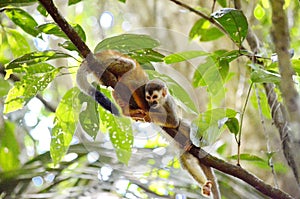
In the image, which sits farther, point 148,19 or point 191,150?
point 148,19

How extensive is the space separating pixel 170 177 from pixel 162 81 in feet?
1.32

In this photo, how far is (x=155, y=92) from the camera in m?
1.50

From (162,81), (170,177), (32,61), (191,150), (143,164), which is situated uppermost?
(32,61)

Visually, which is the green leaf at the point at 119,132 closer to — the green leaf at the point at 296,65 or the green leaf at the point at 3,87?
the green leaf at the point at 3,87

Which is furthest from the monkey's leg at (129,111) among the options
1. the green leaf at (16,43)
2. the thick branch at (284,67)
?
the thick branch at (284,67)

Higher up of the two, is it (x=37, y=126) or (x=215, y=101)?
(x=215, y=101)

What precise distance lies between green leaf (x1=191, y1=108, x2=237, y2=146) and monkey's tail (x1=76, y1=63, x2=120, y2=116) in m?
0.26

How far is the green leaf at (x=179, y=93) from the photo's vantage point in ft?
4.49

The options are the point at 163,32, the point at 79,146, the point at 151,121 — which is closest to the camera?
the point at 151,121

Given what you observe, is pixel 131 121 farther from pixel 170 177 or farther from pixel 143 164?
pixel 170 177

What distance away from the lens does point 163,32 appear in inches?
123

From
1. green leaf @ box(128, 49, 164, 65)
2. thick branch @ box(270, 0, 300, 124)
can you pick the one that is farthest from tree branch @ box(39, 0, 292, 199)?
thick branch @ box(270, 0, 300, 124)

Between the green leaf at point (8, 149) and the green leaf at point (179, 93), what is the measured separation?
2.29ft

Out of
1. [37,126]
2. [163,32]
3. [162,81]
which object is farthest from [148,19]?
[162,81]
